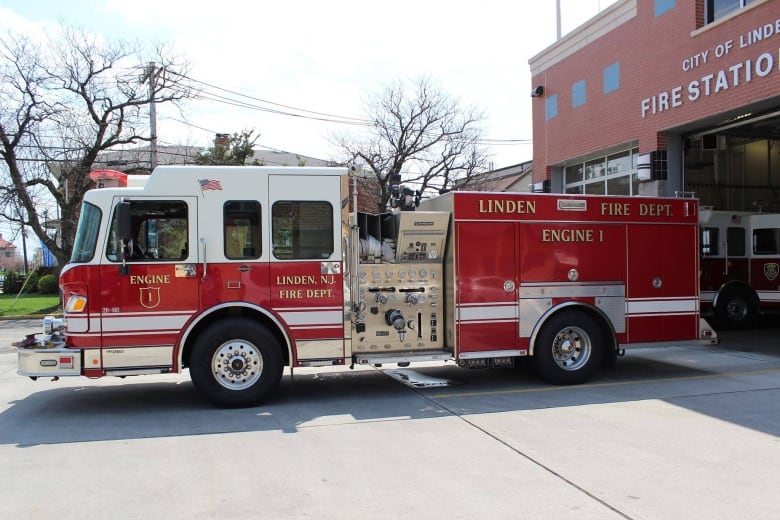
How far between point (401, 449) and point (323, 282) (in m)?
2.50

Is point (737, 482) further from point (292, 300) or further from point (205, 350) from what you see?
point (205, 350)

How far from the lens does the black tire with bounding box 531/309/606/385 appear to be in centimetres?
831

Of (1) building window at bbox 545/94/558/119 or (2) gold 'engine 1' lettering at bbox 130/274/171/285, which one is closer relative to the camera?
(2) gold 'engine 1' lettering at bbox 130/274/171/285

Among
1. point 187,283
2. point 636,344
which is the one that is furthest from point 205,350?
point 636,344

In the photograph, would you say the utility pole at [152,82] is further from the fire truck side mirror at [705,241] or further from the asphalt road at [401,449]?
the fire truck side mirror at [705,241]

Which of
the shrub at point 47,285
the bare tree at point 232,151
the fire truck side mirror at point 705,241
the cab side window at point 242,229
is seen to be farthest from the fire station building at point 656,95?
the shrub at point 47,285

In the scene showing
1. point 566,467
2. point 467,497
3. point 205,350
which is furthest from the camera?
point 205,350

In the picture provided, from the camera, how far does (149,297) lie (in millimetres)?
7066

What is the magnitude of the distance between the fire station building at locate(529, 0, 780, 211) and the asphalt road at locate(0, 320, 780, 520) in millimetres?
5020

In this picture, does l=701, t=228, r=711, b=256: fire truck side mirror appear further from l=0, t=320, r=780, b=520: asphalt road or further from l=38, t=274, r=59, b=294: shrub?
l=38, t=274, r=59, b=294: shrub

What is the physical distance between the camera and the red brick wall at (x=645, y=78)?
37.3 ft

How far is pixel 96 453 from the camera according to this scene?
5633 millimetres

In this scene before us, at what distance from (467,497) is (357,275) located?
3.57 m

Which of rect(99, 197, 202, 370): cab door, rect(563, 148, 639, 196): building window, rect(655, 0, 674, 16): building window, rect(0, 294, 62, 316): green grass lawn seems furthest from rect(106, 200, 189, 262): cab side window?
rect(0, 294, 62, 316): green grass lawn
